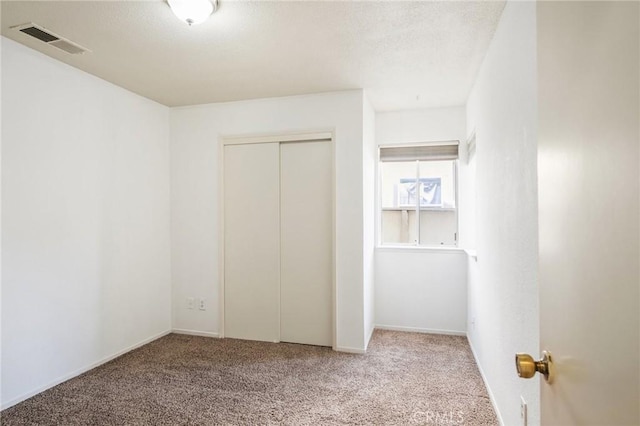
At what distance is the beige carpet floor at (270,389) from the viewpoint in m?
2.30

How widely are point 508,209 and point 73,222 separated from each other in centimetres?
328

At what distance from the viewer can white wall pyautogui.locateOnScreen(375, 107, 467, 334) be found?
13.0 ft

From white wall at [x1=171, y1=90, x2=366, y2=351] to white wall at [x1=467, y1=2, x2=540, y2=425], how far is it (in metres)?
1.13

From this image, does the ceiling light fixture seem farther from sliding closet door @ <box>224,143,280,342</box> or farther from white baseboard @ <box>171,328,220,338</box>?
white baseboard @ <box>171,328,220,338</box>

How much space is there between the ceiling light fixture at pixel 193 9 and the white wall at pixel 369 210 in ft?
5.93

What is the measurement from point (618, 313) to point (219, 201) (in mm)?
3697

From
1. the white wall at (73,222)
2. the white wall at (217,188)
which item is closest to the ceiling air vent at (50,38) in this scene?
the white wall at (73,222)

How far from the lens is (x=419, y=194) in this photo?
420 cm

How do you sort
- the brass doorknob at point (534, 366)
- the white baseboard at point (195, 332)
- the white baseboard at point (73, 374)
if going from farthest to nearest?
the white baseboard at point (195, 332), the white baseboard at point (73, 374), the brass doorknob at point (534, 366)

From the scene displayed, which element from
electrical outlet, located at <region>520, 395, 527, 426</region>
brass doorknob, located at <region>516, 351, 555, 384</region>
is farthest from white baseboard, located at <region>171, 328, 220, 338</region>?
brass doorknob, located at <region>516, 351, 555, 384</region>

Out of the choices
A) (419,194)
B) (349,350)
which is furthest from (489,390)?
(419,194)

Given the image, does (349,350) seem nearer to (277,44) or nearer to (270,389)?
(270,389)

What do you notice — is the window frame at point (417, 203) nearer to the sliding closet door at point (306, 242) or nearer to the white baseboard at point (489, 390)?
the sliding closet door at point (306, 242)

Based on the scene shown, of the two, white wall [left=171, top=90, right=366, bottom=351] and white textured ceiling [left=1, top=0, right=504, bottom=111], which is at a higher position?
white textured ceiling [left=1, top=0, right=504, bottom=111]
